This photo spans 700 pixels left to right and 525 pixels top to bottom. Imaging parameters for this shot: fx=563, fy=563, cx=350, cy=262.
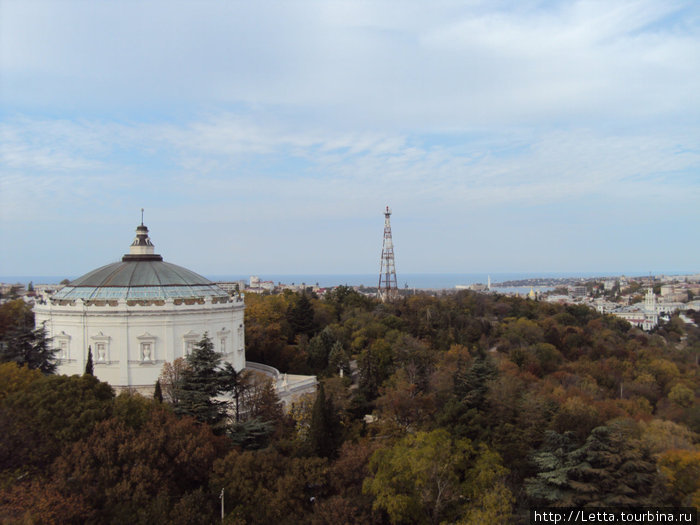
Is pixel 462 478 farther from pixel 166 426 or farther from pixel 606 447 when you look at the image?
pixel 166 426

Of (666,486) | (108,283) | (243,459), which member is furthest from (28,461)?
(666,486)

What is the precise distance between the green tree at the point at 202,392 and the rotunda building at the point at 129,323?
6183mm

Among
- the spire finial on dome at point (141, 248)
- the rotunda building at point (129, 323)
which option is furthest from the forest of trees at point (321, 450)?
the spire finial on dome at point (141, 248)

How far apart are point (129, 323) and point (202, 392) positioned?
9.09 m

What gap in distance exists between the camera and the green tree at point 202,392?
25406 mm

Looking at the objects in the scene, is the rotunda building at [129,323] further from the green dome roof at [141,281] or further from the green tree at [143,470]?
the green tree at [143,470]

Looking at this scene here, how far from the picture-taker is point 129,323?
32375 millimetres

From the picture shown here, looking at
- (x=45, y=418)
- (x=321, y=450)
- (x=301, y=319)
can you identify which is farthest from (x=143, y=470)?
(x=301, y=319)

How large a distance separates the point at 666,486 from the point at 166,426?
63.8 feet

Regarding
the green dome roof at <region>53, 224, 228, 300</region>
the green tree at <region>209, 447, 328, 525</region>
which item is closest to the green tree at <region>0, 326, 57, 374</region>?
the green dome roof at <region>53, 224, 228, 300</region>

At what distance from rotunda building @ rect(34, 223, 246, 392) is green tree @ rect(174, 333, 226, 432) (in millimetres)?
6183

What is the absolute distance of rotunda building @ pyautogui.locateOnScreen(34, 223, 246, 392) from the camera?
3238 centimetres

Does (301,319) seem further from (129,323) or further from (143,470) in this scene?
(143,470)

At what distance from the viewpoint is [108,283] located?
34.0m
